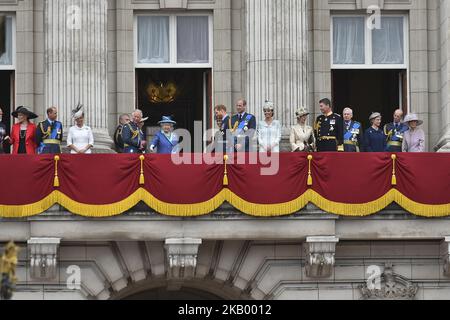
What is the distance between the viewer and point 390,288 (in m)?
61.7

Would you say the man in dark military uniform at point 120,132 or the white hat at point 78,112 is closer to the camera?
the white hat at point 78,112

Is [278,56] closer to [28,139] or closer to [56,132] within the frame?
[56,132]

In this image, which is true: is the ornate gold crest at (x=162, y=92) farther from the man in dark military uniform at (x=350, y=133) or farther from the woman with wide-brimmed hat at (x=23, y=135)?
the man in dark military uniform at (x=350, y=133)

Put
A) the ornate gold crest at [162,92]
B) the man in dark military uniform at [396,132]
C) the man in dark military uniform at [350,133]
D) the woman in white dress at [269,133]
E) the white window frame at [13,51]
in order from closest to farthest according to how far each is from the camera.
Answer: the woman in white dress at [269,133] < the man in dark military uniform at [350,133] < the man in dark military uniform at [396,132] < the white window frame at [13,51] < the ornate gold crest at [162,92]

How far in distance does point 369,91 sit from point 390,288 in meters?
7.18

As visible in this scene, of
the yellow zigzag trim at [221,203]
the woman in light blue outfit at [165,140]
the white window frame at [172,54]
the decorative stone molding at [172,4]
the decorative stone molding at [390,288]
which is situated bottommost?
the decorative stone molding at [390,288]

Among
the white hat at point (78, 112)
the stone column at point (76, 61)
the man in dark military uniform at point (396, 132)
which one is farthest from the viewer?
the stone column at point (76, 61)

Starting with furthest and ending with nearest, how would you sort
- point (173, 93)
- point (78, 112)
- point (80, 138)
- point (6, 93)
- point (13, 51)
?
1. point (173, 93)
2. point (6, 93)
3. point (13, 51)
4. point (80, 138)
5. point (78, 112)

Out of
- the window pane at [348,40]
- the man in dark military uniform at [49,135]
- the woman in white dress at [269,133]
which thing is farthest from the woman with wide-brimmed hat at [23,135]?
the window pane at [348,40]

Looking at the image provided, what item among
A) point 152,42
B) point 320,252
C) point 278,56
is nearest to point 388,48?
point 278,56

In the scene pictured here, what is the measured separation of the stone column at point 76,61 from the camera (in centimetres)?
6359

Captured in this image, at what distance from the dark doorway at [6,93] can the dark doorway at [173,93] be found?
3624 mm

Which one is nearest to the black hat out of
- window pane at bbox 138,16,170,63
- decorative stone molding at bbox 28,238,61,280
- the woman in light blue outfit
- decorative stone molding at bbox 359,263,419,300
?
the woman in light blue outfit

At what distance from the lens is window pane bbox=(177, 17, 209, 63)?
65.8 meters
